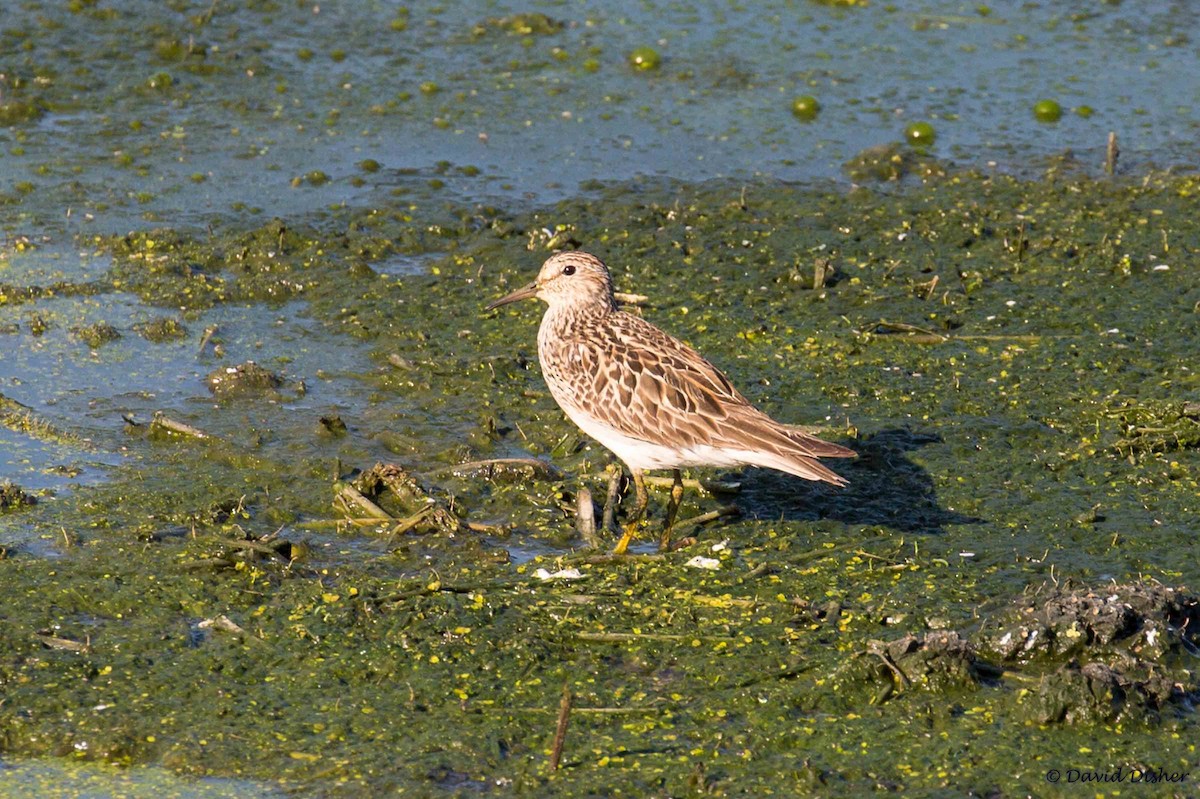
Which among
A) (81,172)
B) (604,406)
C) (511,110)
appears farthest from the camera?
(511,110)

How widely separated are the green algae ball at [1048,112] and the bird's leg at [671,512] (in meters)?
6.95

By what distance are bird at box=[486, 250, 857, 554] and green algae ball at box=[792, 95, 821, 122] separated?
545 centimetres

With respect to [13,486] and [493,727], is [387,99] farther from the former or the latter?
[493,727]

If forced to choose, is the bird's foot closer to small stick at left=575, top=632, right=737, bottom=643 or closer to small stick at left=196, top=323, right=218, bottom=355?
small stick at left=575, top=632, right=737, bottom=643

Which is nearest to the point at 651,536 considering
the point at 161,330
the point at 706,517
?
the point at 706,517

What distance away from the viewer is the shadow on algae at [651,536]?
590 cm

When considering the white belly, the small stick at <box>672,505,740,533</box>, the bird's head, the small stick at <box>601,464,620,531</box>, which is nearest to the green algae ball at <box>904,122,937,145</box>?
the bird's head

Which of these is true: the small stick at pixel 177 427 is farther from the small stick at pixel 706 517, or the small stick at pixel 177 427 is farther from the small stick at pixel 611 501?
the small stick at pixel 706 517

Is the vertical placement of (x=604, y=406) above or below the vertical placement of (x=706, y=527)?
above

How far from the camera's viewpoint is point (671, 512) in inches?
302

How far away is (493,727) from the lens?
19.6 feet

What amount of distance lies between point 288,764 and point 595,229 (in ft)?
20.0

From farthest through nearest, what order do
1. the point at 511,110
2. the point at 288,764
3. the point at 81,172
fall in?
1. the point at 511,110
2. the point at 81,172
3. the point at 288,764

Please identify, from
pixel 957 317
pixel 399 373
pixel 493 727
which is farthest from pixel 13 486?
pixel 957 317
